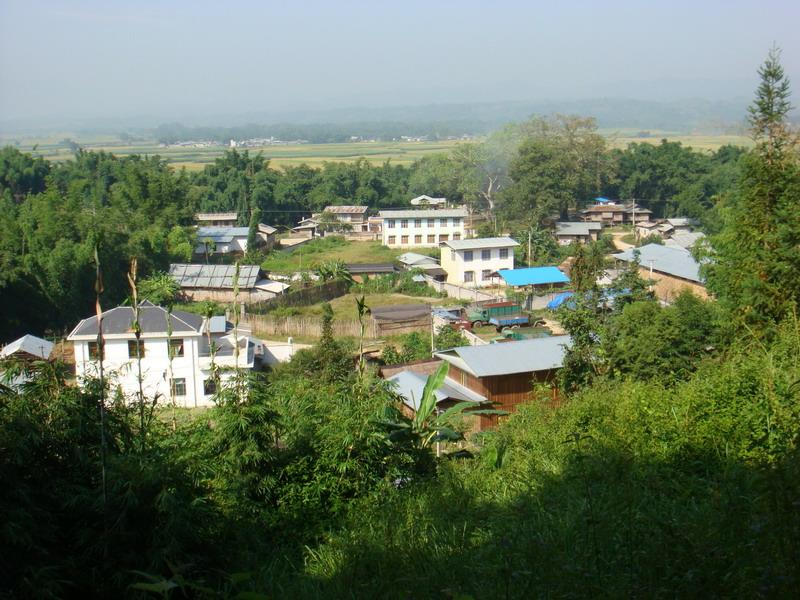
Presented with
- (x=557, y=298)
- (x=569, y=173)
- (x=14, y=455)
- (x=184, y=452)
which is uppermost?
(x=569, y=173)

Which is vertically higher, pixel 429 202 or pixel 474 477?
pixel 429 202

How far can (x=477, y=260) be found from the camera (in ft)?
77.7

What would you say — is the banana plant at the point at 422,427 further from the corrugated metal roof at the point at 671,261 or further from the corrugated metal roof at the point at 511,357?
the corrugated metal roof at the point at 671,261

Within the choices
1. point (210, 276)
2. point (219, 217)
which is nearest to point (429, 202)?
point (219, 217)

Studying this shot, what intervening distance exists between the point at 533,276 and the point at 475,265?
7.42 ft

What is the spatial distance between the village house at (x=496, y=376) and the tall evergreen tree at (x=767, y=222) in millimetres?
2768

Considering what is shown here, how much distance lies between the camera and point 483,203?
3691 cm

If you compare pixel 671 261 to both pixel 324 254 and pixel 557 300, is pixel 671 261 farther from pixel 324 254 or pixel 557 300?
pixel 324 254

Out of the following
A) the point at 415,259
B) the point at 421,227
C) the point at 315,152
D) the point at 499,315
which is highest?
the point at 315,152

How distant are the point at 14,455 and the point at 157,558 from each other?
2.66ft

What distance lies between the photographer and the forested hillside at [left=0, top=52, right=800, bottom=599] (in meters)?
2.95

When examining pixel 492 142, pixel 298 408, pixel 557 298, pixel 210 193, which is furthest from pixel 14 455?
pixel 492 142

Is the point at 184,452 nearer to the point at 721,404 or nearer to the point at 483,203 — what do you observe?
the point at 721,404

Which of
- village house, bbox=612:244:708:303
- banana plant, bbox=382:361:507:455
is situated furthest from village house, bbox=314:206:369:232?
banana plant, bbox=382:361:507:455
